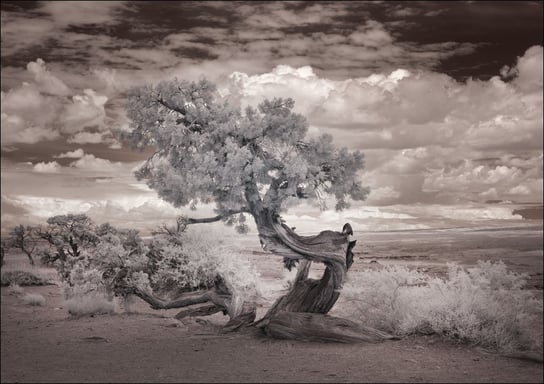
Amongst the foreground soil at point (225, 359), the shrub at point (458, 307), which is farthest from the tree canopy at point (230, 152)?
the foreground soil at point (225, 359)

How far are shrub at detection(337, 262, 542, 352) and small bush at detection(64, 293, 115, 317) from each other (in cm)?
1013

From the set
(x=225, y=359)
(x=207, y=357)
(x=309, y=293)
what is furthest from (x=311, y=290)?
(x=207, y=357)

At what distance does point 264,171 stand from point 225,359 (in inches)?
211

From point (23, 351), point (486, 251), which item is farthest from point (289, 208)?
point (486, 251)

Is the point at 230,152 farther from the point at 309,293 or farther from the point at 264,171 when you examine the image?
the point at 309,293

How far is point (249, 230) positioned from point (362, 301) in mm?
4159

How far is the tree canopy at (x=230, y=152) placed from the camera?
48.8 ft

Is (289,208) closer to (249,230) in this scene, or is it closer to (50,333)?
(249,230)

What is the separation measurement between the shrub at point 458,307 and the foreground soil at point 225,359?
0.54m

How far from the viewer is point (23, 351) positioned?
13.5 m

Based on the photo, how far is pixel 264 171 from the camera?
608 inches

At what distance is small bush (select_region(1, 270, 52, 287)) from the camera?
33.8 metres

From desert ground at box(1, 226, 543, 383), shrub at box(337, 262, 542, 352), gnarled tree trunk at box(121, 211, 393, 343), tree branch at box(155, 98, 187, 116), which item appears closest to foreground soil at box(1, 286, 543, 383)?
desert ground at box(1, 226, 543, 383)

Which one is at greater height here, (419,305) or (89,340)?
(419,305)
